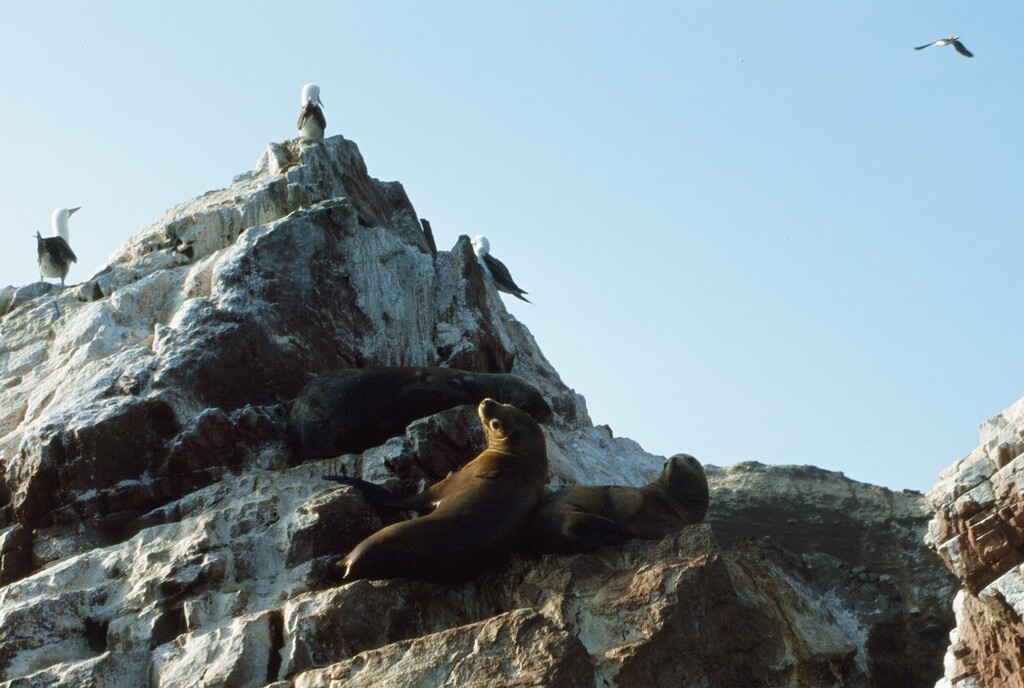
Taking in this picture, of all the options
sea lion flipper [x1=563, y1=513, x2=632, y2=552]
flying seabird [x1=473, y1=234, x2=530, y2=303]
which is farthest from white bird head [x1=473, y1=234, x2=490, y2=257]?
sea lion flipper [x1=563, y1=513, x2=632, y2=552]

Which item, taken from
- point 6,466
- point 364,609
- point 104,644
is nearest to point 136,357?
point 6,466

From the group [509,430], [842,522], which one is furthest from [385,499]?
[842,522]

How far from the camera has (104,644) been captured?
405 inches

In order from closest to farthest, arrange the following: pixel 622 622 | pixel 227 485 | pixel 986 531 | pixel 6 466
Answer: pixel 986 531, pixel 622 622, pixel 227 485, pixel 6 466

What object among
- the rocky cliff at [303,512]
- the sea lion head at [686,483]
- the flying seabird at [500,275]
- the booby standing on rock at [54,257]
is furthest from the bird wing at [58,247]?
the sea lion head at [686,483]

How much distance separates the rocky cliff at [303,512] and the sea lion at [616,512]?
202mm

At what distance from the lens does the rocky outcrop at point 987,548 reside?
7.63 m

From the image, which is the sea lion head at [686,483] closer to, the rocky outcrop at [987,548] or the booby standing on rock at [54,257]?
the rocky outcrop at [987,548]

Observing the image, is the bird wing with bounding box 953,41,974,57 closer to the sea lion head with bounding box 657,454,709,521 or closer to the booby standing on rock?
Result: the sea lion head with bounding box 657,454,709,521

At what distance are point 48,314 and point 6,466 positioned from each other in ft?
8.85

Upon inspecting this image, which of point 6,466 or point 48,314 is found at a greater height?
point 48,314

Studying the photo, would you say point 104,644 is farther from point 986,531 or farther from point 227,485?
point 986,531

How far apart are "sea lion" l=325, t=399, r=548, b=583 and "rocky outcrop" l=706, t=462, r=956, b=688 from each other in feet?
12.2

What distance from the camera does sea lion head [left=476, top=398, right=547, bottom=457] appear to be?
1137 centimetres
